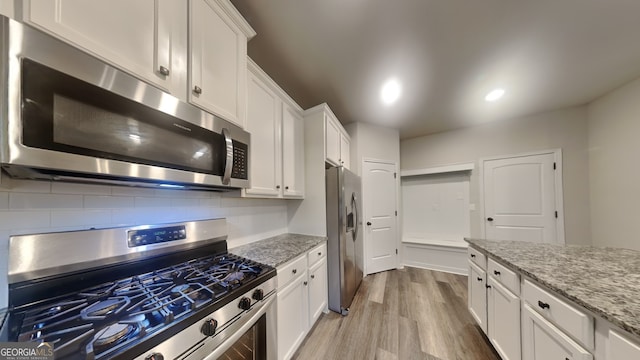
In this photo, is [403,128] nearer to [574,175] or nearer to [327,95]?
[327,95]

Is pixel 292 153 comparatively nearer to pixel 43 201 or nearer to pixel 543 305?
pixel 43 201

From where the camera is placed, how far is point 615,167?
2340mm

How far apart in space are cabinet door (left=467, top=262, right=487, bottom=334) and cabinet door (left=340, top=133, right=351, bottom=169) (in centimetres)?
181

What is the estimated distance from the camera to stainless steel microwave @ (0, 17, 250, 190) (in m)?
0.56

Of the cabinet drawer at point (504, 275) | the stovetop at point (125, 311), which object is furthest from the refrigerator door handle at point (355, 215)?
the stovetop at point (125, 311)

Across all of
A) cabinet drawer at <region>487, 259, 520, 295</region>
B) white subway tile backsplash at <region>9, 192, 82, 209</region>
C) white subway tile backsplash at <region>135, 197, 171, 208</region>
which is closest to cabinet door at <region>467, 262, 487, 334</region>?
cabinet drawer at <region>487, 259, 520, 295</region>

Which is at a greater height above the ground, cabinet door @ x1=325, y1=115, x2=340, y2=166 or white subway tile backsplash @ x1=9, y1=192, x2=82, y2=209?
cabinet door @ x1=325, y1=115, x2=340, y2=166

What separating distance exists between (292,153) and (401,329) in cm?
203

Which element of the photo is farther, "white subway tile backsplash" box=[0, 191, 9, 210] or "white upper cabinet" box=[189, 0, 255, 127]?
"white upper cabinet" box=[189, 0, 255, 127]

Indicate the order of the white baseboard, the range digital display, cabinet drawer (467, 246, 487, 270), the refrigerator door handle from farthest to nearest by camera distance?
1. the white baseboard
2. the refrigerator door handle
3. cabinet drawer (467, 246, 487, 270)
4. the range digital display

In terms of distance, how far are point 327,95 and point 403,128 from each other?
180cm

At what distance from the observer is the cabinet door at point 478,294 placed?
1669 mm

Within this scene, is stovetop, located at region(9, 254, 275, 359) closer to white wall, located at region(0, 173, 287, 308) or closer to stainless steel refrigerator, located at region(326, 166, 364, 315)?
white wall, located at region(0, 173, 287, 308)

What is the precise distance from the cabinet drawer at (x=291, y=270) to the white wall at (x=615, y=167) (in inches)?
138
